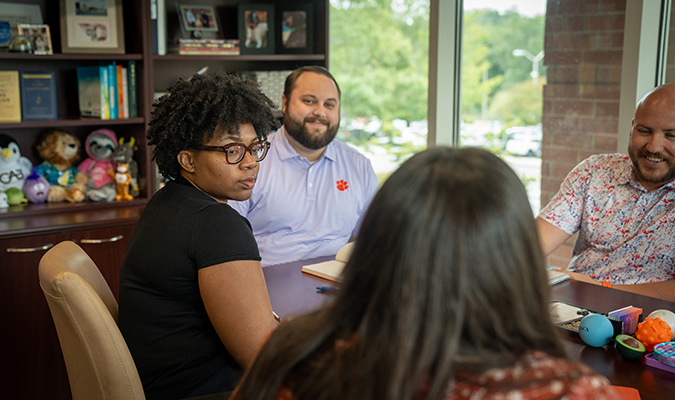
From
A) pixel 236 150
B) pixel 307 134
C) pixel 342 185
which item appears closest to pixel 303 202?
pixel 342 185

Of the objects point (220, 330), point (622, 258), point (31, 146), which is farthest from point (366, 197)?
point (31, 146)

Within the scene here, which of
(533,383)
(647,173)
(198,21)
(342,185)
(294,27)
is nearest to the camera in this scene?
(533,383)

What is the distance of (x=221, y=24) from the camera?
322 cm

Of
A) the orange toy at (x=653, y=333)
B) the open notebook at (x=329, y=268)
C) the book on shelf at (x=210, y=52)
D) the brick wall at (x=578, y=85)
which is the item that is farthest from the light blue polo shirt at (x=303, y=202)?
the orange toy at (x=653, y=333)

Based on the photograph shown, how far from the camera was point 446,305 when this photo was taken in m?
0.63

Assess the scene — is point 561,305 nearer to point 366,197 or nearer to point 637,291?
point 637,291

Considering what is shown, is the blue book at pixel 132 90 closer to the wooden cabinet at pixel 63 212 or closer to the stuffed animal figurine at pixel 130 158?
the wooden cabinet at pixel 63 212

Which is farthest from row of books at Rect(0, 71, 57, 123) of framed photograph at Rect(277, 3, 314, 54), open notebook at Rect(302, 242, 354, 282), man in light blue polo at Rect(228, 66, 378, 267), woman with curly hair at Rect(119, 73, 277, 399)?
open notebook at Rect(302, 242, 354, 282)

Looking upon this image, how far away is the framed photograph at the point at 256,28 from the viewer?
10.3 feet

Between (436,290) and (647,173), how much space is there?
169 centimetres

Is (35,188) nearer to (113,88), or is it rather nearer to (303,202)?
(113,88)

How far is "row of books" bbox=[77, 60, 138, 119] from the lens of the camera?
2.76m

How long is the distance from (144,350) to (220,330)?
215mm

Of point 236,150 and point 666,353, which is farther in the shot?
point 236,150
